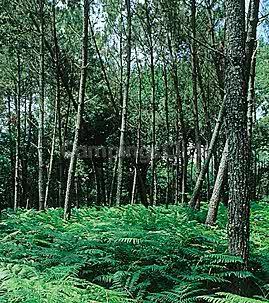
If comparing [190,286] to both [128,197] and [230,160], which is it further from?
[128,197]

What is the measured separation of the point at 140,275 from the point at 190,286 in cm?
65

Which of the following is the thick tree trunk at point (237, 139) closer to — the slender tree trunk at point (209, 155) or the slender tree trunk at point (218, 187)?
the slender tree trunk at point (218, 187)

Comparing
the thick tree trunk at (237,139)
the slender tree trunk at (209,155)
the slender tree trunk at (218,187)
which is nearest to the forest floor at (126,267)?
the thick tree trunk at (237,139)

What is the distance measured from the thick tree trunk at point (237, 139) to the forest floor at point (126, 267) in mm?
273

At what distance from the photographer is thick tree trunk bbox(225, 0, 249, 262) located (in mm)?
4812

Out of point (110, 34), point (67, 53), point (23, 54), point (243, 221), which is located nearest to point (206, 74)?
point (110, 34)

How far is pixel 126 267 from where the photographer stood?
488 cm

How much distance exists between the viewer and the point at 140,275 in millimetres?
4746

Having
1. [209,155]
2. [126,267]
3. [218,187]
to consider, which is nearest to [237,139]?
[126,267]

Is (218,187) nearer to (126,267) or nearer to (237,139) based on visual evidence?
(237,139)

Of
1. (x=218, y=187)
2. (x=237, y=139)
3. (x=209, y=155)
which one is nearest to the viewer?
(x=237, y=139)

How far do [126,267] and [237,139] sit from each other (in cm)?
182

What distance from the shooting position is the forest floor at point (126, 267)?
3.83 m

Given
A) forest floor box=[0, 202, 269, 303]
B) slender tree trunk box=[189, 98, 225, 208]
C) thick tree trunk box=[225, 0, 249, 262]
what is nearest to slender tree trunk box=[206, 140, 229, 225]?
forest floor box=[0, 202, 269, 303]
